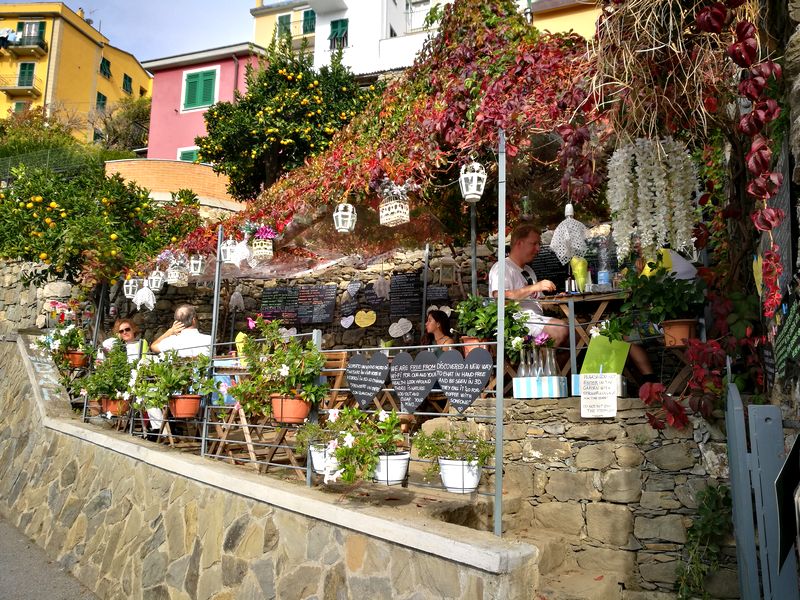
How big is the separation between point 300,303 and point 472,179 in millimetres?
6115

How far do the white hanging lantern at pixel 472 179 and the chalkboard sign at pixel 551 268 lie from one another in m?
3.07

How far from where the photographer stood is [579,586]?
3439 mm

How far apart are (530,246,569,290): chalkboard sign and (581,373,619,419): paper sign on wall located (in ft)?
10.7

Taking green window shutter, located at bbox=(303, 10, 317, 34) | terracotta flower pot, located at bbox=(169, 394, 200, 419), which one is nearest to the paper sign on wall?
terracotta flower pot, located at bbox=(169, 394, 200, 419)

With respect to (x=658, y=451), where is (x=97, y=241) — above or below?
above

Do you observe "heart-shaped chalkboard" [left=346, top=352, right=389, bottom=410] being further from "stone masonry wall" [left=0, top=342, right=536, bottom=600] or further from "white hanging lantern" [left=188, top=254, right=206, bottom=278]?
"white hanging lantern" [left=188, top=254, right=206, bottom=278]

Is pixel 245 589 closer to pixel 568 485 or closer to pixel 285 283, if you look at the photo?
pixel 568 485

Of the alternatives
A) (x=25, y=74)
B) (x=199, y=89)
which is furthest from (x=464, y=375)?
(x=25, y=74)

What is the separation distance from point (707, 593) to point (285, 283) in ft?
26.5

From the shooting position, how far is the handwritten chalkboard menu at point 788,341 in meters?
2.28

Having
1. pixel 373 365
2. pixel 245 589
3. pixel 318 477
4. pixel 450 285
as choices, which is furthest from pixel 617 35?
pixel 450 285

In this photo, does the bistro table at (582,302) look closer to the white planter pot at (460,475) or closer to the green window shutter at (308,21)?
the white planter pot at (460,475)

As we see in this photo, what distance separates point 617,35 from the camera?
277 centimetres

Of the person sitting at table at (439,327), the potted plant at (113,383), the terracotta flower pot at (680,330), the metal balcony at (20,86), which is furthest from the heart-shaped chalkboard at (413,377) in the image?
the metal balcony at (20,86)
